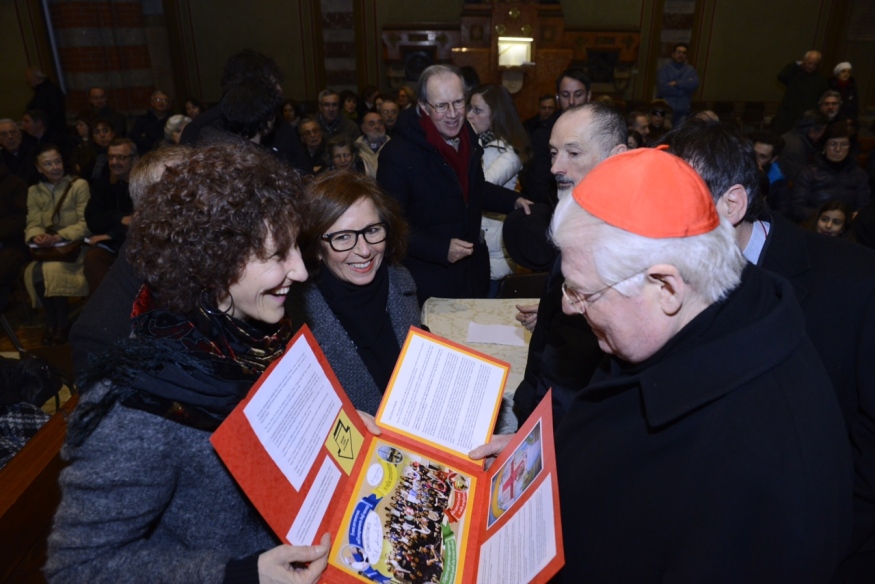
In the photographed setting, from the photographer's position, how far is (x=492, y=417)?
5.72 feet

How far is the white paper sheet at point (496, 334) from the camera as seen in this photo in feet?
8.89

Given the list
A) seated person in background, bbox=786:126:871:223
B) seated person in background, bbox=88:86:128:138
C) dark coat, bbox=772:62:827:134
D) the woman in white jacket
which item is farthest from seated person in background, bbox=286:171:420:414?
dark coat, bbox=772:62:827:134

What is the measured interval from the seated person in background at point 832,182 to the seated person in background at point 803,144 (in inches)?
28.6

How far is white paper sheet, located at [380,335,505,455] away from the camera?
5.55ft

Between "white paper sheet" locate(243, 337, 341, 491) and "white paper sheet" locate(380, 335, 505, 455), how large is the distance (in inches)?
9.6

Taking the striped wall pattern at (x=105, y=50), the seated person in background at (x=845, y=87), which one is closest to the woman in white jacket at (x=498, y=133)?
the seated person in background at (x=845, y=87)

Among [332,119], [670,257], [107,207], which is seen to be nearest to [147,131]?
[332,119]

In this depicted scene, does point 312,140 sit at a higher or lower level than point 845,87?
lower

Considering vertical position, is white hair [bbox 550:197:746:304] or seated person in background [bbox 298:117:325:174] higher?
white hair [bbox 550:197:746:304]

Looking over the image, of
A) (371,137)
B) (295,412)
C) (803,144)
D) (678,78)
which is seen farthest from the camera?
(678,78)

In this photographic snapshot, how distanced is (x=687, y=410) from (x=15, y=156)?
24.6ft

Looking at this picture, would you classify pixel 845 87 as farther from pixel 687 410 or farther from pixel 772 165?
pixel 687 410

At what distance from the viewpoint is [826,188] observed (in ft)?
19.7

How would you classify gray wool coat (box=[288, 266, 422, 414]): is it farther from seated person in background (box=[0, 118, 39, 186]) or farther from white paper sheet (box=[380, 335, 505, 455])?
seated person in background (box=[0, 118, 39, 186])
